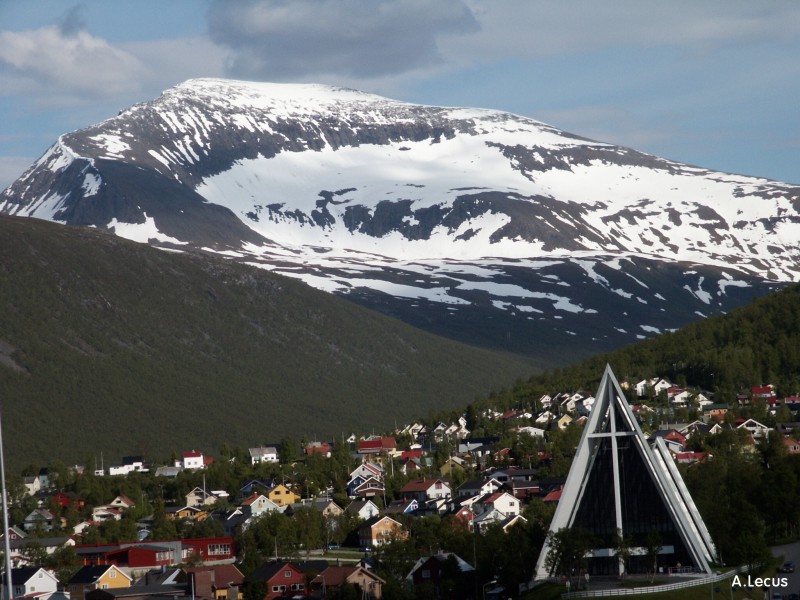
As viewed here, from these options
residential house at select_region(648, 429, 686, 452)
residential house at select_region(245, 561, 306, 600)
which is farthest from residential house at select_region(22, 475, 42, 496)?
residential house at select_region(245, 561, 306, 600)

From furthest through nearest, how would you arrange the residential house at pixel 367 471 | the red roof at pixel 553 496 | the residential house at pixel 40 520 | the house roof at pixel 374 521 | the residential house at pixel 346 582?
1. the residential house at pixel 367 471
2. the residential house at pixel 40 520
3. the red roof at pixel 553 496
4. the house roof at pixel 374 521
5. the residential house at pixel 346 582

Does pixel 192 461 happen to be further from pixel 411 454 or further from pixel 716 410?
pixel 716 410

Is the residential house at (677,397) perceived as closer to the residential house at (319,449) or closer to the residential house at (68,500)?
the residential house at (319,449)

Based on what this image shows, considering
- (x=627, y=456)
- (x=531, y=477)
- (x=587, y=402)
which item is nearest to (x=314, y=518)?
(x=531, y=477)

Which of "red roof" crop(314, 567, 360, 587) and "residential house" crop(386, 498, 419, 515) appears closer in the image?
"red roof" crop(314, 567, 360, 587)

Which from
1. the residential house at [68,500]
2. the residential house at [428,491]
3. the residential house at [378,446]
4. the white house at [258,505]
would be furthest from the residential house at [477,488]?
the residential house at [68,500]

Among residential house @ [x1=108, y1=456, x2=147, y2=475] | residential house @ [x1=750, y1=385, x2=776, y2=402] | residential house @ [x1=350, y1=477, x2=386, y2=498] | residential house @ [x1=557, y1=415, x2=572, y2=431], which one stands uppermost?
residential house @ [x1=750, y1=385, x2=776, y2=402]

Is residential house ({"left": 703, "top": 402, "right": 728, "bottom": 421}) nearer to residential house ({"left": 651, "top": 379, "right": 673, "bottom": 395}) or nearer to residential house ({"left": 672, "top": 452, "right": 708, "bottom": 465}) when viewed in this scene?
residential house ({"left": 651, "top": 379, "right": 673, "bottom": 395})
